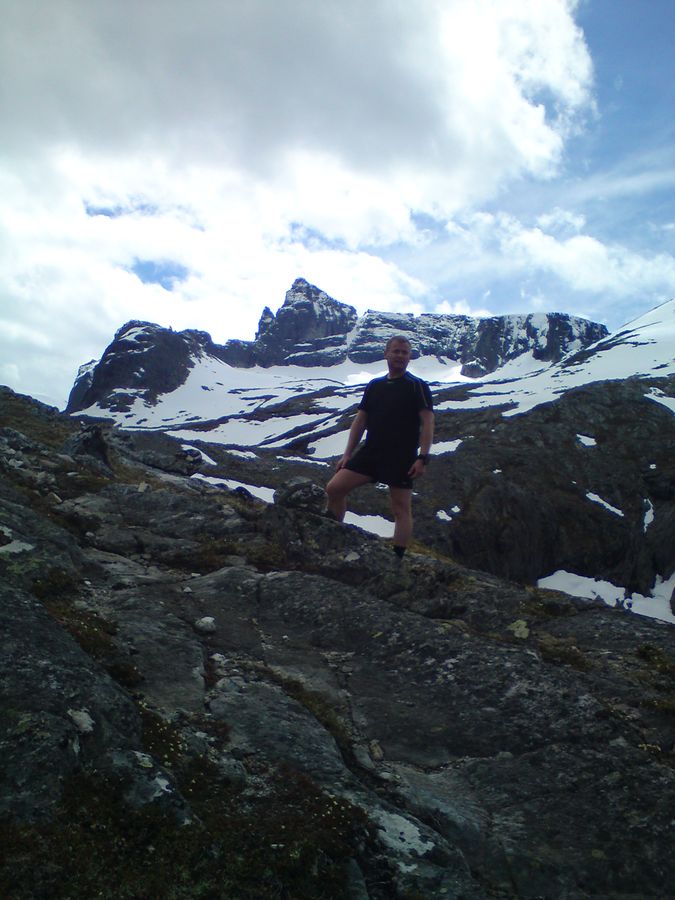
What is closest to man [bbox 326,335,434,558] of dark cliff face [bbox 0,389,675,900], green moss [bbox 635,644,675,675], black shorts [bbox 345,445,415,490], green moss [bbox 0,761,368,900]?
black shorts [bbox 345,445,415,490]

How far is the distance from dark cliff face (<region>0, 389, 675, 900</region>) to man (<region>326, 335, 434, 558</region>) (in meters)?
1.07

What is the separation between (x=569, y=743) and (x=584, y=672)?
5.29ft

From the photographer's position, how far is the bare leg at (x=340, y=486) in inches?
359

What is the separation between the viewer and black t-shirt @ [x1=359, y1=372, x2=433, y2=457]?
346 inches

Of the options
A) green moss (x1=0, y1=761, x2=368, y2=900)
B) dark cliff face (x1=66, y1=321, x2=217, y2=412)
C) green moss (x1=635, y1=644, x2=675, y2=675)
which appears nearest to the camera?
green moss (x1=0, y1=761, x2=368, y2=900)

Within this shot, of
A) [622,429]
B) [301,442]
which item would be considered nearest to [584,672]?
[622,429]

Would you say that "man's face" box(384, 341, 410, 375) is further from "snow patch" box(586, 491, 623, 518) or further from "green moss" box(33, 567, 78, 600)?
"snow patch" box(586, 491, 623, 518)

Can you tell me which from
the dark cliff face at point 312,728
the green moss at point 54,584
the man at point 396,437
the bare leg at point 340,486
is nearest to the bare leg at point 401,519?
the man at point 396,437

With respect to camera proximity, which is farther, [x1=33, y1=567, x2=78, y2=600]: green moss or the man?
the man

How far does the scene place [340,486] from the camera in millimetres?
9281

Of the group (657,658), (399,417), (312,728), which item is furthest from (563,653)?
(399,417)

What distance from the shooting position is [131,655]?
5.25 metres

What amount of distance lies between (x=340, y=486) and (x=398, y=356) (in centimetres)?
223

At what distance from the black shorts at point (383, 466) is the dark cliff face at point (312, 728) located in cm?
128
